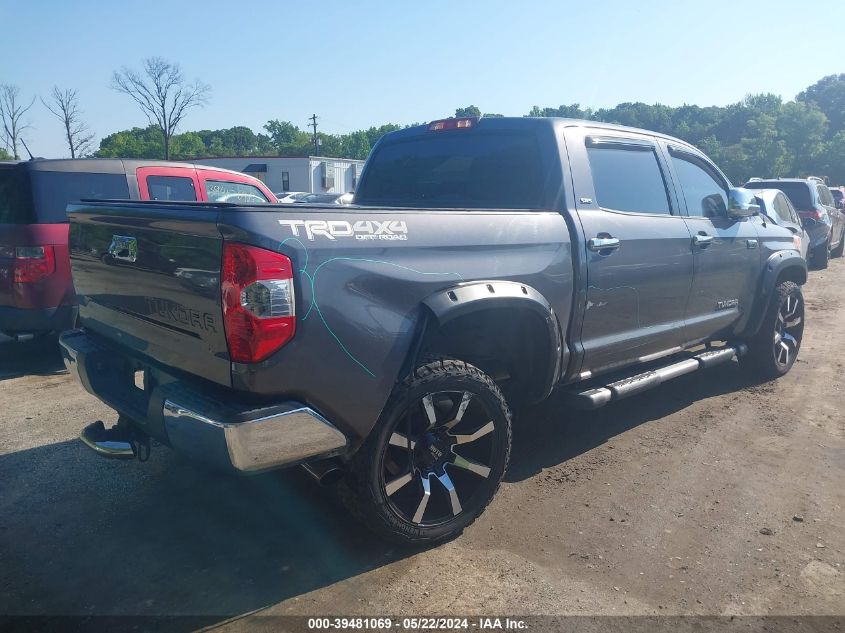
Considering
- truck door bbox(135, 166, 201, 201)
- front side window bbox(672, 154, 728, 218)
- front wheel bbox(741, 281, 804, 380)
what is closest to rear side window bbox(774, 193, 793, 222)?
front wheel bbox(741, 281, 804, 380)

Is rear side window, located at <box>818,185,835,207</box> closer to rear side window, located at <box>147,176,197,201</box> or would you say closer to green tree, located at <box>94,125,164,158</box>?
rear side window, located at <box>147,176,197,201</box>

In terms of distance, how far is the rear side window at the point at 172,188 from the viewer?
6734mm

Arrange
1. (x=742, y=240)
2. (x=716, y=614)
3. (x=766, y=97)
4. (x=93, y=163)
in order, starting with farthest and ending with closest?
(x=766, y=97) → (x=93, y=163) → (x=742, y=240) → (x=716, y=614)

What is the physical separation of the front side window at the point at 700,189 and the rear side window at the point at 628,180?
1.05ft

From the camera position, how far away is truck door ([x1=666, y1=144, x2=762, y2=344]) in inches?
190

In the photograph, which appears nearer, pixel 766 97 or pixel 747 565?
pixel 747 565

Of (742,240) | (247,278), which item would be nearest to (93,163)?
(247,278)

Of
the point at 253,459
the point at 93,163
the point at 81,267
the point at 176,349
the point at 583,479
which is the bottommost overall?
the point at 583,479

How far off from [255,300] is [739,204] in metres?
4.08

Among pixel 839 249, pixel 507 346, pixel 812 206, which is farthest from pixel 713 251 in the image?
pixel 839 249

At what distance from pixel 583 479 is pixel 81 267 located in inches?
119

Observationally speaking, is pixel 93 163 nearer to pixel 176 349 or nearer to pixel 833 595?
pixel 176 349

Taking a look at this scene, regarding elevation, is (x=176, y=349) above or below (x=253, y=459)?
above

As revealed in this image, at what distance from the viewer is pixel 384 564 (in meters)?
3.05
